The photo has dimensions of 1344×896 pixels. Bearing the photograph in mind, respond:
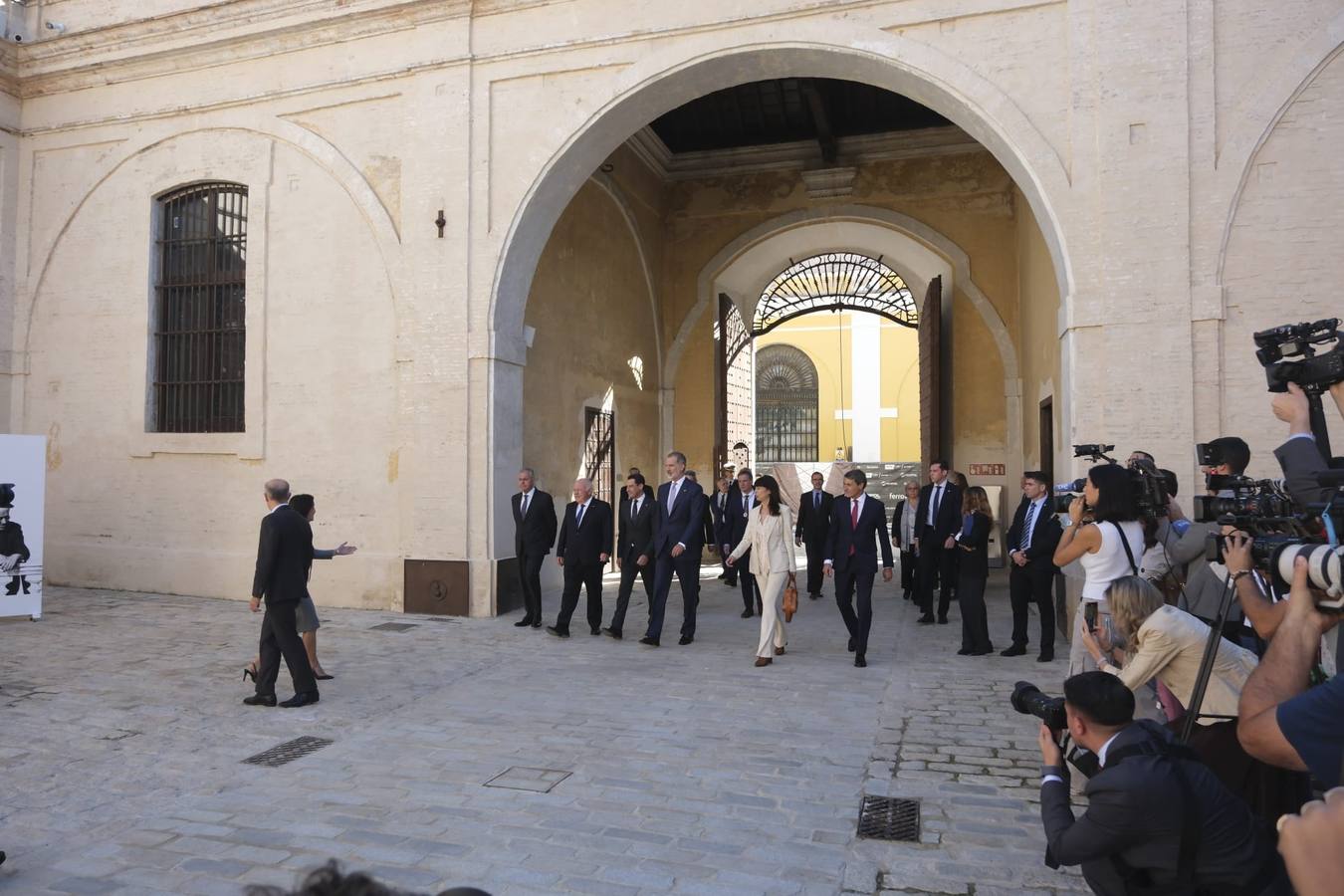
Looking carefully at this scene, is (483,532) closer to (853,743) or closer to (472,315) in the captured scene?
(472,315)

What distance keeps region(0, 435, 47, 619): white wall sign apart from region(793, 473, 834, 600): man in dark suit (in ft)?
24.8

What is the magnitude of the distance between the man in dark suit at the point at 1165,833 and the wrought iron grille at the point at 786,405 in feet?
93.9

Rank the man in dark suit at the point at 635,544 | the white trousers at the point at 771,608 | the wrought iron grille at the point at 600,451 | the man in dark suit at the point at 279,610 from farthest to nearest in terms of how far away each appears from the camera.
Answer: the wrought iron grille at the point at 600,451 → the man in dark suit at the point at 635,544 → the white trousers at the point at 771,608 → the man in dark suit at the point at 279,610

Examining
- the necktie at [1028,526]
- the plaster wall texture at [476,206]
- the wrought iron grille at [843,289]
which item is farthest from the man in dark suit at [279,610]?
the wrought iron grille at [843,289]

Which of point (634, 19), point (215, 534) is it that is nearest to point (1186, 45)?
point (634, 19)

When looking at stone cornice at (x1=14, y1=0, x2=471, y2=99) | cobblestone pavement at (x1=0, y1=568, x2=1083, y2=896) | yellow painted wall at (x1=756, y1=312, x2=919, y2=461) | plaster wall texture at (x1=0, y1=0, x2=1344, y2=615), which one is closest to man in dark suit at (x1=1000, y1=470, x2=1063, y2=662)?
cobblestone pavement at (x1=0, y1=568, x2=1083, y2=896)

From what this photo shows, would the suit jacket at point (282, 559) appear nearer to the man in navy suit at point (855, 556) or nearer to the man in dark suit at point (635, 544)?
the man in dark suit at point (635, 544)

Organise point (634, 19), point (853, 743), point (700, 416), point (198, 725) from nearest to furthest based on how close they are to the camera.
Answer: point (853, 743), point (198, 725), point (634, 19), point (700, 416)

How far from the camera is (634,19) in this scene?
9305 millimetres

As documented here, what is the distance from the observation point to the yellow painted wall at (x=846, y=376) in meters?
30.4

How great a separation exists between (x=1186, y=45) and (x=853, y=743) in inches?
255

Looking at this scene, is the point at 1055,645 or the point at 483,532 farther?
the point at 483,532

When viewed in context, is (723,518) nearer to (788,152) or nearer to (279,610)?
(279,610)

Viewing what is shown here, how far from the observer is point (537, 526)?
934cm
